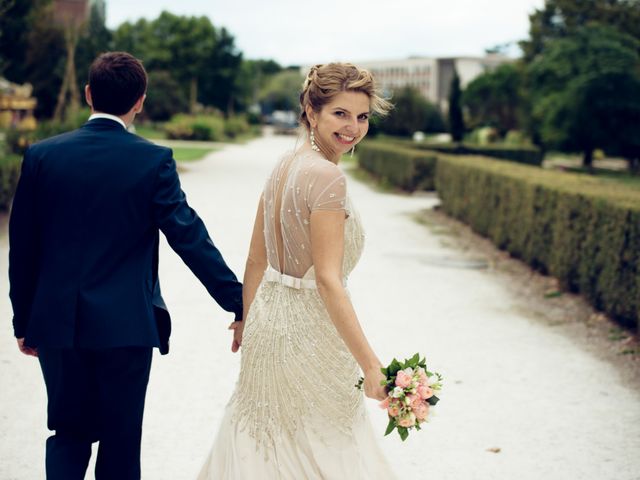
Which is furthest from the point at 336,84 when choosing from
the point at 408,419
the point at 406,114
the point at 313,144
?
the point at 406,114

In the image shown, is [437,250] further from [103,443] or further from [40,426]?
[103,443]

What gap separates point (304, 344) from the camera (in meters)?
2.92

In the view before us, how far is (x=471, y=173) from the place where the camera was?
14.3 meters

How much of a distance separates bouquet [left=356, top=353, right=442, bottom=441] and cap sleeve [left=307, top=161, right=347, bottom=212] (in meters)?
0.55

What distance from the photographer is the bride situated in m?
2.81

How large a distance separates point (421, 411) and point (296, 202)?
795 millimetres

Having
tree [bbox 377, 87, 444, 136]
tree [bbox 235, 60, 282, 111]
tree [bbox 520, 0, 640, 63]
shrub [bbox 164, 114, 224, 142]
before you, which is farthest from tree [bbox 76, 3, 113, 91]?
tree [bbox 520, 0, 640, 63]

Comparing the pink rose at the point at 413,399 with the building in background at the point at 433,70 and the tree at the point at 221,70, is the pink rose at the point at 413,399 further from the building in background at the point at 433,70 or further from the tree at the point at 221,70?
the building in background at the point at 433,70

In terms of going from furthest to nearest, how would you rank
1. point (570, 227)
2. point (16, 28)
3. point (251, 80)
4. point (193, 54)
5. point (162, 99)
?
1. point (251, 80)
2. point (193, 54)
3. point (162, 99)
4. point (16, 28)
5. point (570, 227)

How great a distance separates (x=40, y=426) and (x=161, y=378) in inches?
43.7

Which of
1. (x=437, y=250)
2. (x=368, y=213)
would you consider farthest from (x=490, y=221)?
(x=368, y=213)

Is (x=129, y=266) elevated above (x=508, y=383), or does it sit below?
above

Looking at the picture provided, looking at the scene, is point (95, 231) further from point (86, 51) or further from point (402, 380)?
point (86, 51)

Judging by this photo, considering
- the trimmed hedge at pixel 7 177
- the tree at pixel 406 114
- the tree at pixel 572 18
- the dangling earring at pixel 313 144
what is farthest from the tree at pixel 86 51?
the dangling earring at pixel 313 144
